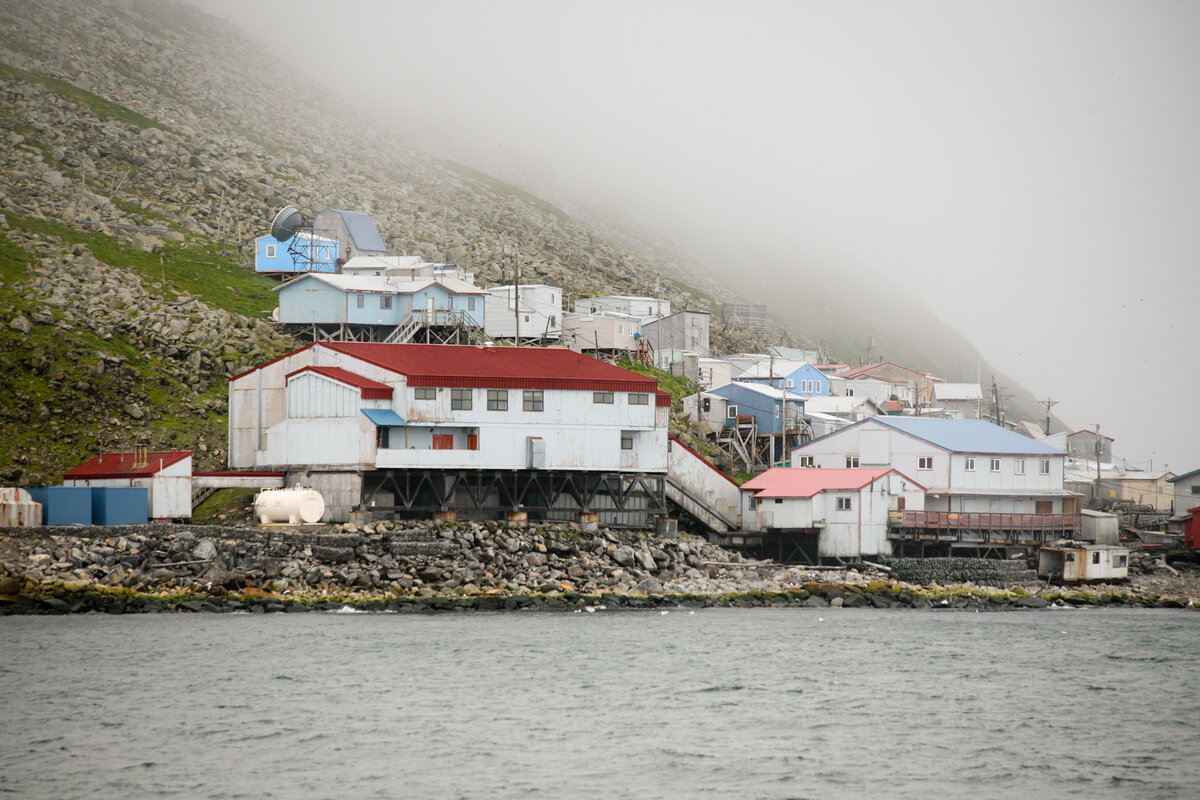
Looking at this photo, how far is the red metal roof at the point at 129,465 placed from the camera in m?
47.8

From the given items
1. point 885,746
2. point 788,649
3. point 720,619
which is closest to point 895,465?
point 720,619

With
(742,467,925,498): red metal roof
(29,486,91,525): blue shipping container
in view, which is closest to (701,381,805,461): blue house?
(742,467,925,498): red metal roof

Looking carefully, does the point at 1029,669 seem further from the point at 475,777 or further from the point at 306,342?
the point at 306,342

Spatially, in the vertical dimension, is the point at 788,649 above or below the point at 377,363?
below

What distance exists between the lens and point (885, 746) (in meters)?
27.1

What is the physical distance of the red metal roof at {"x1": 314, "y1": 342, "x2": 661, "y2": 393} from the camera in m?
52.1

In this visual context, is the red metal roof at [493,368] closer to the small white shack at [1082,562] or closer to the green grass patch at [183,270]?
the green grass patch at [183,270]

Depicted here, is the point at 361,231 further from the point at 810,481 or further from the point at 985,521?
the point at 985,521

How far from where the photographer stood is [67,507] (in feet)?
151

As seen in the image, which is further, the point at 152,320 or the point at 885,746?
the point at 152,320

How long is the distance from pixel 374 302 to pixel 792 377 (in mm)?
32174

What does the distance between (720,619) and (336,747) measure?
22069 mm

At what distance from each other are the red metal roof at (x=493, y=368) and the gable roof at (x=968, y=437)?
58.1 ft

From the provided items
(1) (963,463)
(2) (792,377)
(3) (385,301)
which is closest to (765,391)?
(1) (963,463)
